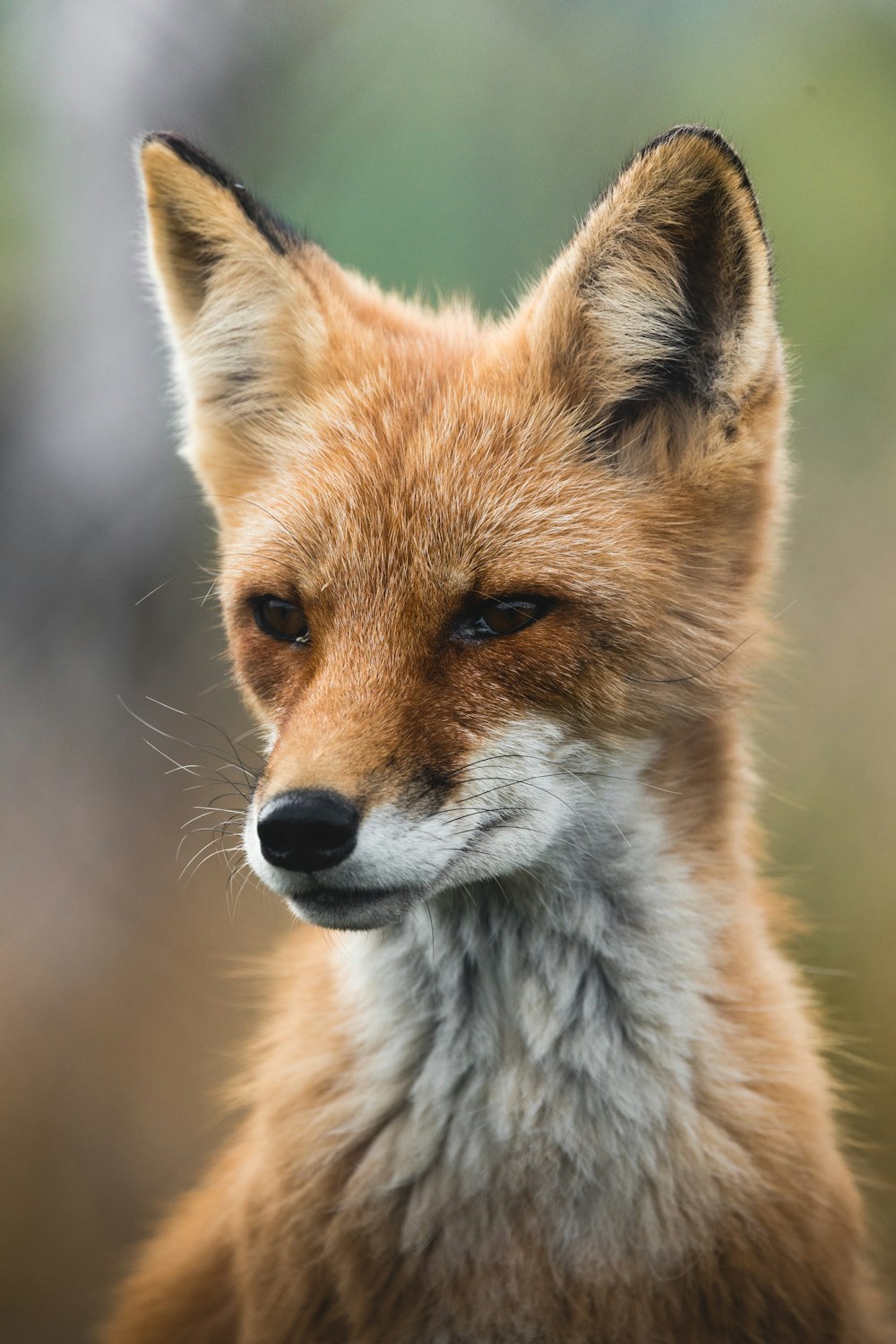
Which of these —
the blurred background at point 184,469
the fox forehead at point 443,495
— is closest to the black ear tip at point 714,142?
the fox forehead at point 443,495

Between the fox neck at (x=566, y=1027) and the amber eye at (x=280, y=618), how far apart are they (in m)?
0.47

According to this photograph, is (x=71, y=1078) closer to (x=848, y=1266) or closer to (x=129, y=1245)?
(x=129, y=1245)

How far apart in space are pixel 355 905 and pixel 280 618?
1.51 ft

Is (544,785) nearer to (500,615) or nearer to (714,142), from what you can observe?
(500,615)

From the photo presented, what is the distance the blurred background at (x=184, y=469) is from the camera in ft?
5.90

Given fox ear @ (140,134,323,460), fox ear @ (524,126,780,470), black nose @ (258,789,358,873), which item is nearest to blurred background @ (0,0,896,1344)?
fox ear @ (140,134,323,460)

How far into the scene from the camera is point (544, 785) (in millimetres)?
1333

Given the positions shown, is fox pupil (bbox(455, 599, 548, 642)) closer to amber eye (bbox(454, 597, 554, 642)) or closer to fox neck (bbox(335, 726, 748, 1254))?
amber eye (bbox(454, 597, 554, 642))

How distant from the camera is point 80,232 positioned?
190cm

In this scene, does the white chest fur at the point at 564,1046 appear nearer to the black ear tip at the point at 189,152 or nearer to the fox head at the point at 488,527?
the fox head at the point at 488,527

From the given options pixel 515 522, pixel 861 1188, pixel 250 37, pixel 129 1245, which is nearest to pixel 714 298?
pixel 515 522

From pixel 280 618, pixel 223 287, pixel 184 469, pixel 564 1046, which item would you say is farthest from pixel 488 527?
pixel 184 469

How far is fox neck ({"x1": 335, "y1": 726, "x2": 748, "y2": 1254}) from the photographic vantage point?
1439 millimetres

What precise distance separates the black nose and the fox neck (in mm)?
427
